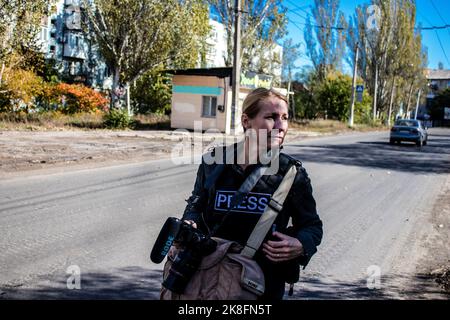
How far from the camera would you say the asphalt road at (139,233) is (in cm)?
449

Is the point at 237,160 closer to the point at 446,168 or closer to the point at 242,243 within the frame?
the point at 242,243

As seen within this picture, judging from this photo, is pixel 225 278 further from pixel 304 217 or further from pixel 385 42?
pixel 385 42

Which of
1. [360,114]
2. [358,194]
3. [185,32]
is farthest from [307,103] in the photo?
[358,194]

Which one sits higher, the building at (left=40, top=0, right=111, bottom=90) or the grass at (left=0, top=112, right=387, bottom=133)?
the building at (left=40, top=0, right=111, bottom=90)

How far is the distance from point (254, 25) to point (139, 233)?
95.1 ft

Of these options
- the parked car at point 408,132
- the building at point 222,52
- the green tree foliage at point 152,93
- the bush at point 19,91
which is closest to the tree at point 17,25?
the bush at point 19,91

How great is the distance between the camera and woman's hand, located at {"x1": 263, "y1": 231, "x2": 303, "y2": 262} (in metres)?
1.99

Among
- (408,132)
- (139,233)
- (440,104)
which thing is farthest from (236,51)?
(440,104)

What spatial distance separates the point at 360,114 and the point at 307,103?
5.89 meters

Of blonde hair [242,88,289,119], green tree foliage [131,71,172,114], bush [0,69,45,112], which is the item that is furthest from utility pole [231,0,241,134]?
blonde hair [242,88,289,119]

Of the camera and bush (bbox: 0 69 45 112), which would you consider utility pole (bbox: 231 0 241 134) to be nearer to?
bush (bbox: 0 69 45 112)

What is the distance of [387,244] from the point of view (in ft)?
21.0

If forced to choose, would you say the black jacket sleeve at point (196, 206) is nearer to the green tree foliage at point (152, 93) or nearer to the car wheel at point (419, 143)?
the car wheel at point (419, 143)

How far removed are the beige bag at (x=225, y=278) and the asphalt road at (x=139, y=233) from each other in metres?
2.37
